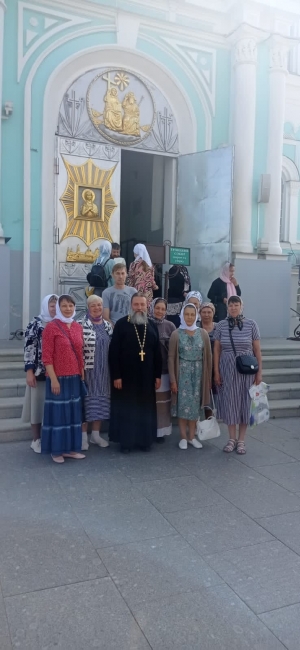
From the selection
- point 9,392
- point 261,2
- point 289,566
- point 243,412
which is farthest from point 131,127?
point 289,566

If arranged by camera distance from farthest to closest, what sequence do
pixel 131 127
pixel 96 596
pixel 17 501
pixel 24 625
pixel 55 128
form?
pixel 131 127 → pixel 55 128 → pixel 17 501 → pixel 96 596 → pixel 24 625

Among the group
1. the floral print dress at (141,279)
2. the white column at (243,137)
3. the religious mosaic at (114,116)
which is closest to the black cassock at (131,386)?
the floral print dress at (141,279)

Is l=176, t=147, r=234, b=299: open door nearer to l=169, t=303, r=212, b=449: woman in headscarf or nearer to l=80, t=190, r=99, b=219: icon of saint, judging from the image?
l=80, t=190, r=99, b=219: icon of saint

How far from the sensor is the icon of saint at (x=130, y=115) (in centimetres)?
1002

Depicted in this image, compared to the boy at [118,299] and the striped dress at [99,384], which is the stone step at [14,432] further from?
the boy at [118,299]

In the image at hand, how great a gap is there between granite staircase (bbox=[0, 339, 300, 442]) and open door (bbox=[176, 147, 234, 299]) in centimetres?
203

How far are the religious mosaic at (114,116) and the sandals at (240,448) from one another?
628cm

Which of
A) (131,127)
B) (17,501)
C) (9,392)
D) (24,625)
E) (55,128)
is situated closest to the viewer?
(24,625)

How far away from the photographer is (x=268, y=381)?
25.8ft

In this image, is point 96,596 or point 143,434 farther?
point 143,434

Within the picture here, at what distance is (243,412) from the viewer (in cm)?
550

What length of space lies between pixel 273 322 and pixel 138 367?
19.7 ft

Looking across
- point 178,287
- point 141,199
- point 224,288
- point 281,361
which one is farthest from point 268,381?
point 141,199

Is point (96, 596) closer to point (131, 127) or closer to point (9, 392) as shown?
point (9, 392)
